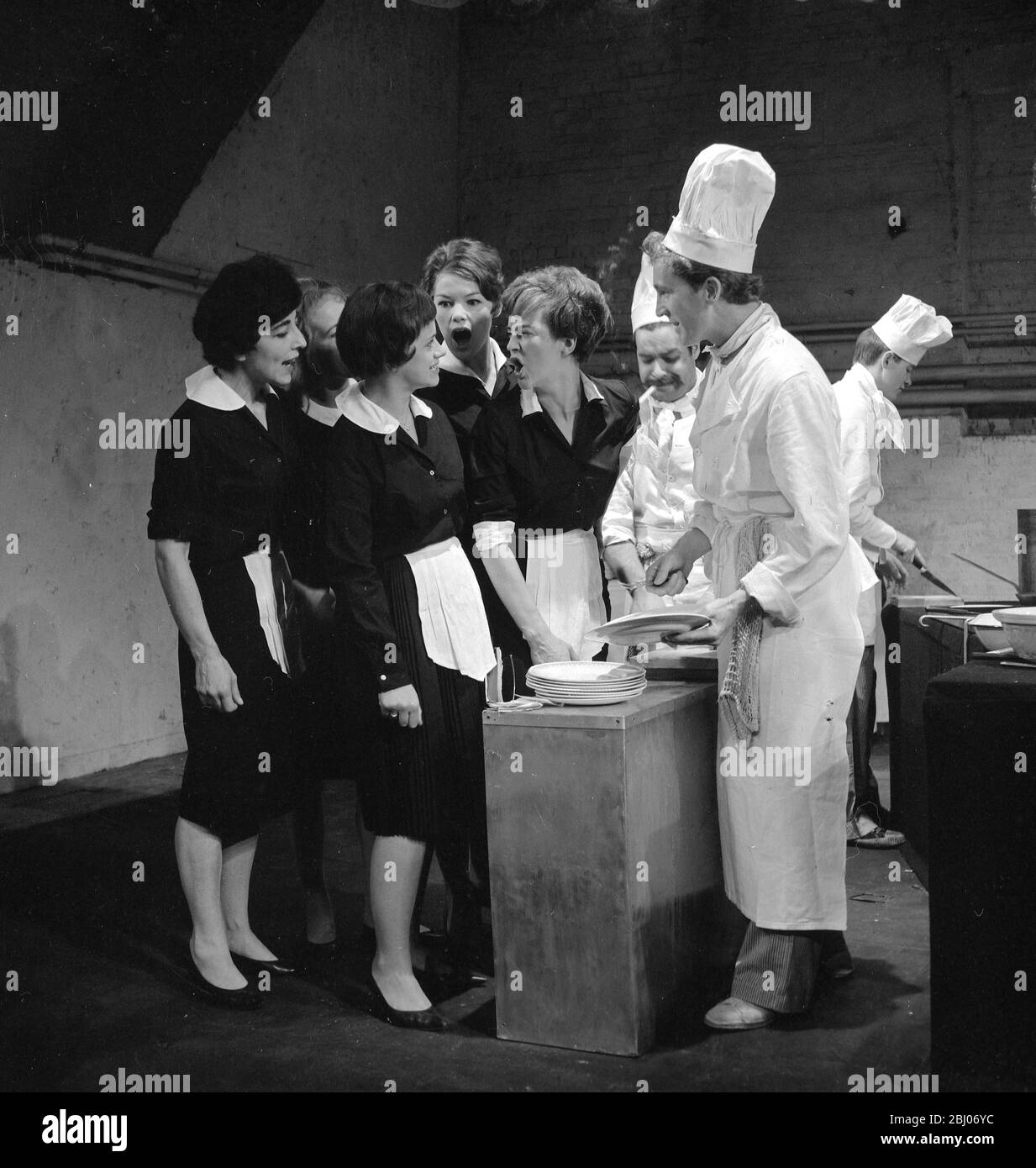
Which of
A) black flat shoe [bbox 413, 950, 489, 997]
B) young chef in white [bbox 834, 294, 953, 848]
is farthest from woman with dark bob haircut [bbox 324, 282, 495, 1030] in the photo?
young chef in white [bbox 834, 294, 953, 848]

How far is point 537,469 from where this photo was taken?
3.26 meters

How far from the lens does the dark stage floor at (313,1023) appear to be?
2.57 meters

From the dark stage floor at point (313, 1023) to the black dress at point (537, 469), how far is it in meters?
1.03

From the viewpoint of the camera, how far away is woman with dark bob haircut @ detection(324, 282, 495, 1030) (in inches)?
113

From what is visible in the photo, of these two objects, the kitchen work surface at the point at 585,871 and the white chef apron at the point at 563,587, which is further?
the white chef apron at the point at 563,587

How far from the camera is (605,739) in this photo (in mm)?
2582

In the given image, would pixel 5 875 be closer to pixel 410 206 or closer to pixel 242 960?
pixel 242 960

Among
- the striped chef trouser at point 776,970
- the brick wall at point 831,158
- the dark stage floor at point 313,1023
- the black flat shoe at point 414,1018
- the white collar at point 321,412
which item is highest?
the brick wall at point 831,158

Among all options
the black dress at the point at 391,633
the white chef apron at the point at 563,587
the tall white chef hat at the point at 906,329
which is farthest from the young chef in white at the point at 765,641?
the tall white chef hat at the point at 906,329

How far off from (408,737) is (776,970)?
0.96 meters

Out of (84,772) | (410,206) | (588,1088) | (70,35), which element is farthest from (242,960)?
(410,206)

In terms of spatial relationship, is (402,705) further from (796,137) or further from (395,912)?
(796,137)

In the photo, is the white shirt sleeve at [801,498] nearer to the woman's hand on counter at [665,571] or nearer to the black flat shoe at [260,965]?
the woman's hand on counter at [665,571]

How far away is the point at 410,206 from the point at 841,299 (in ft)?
8.66
